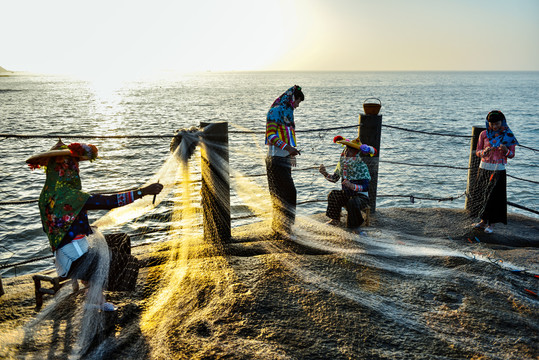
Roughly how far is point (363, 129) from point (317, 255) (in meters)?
2.39

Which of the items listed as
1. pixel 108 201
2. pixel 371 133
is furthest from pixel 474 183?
pixel 108 201

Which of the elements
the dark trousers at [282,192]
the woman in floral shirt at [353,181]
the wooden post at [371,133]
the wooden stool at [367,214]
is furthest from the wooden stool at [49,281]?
the wooden post at [371,133]

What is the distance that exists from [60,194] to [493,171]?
5.27 metres

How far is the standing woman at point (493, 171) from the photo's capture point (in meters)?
5.35

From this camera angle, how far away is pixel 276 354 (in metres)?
2.79

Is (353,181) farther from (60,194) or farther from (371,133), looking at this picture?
(60,194)

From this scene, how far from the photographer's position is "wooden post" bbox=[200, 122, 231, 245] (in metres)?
4.62

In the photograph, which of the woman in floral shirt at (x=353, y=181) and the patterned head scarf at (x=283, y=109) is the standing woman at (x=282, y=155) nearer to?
the patterned head scarf at (x=283, y=109)

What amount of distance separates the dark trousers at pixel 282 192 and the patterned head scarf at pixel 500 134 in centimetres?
273

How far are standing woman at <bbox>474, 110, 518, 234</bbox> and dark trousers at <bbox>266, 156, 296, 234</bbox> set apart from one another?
273 centimetres

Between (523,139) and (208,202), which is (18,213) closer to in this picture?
(208,202)

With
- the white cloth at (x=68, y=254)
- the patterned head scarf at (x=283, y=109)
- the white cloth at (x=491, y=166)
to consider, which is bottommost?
the white cloth at (x=68, y=254)

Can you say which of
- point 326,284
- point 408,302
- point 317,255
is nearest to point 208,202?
point 317,255

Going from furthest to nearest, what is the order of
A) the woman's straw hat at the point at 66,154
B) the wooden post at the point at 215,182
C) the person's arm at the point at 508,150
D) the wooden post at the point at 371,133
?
1. the wooden post at the point at 371,133
2. the person's arm at the point at 508,150
3. the wooden post at the point at 215,182
4. the woman's straw hat at the point at 66,154
